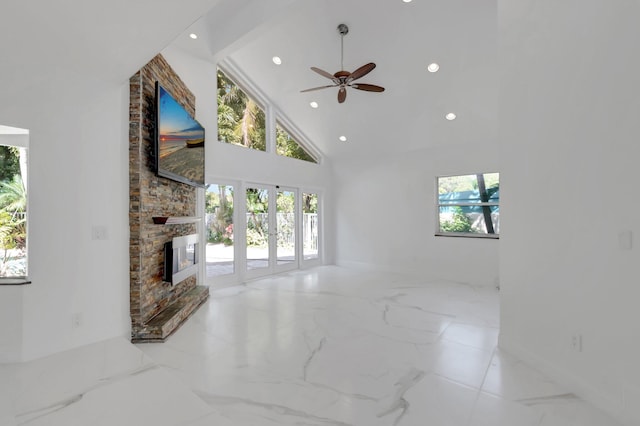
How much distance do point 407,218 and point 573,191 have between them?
4399 millimetres

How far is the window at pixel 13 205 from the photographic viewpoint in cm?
274

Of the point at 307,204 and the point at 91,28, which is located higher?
the point at 91,28

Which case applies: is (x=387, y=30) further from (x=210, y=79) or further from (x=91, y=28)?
(x=91, y=28)

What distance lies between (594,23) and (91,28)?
3.44 m

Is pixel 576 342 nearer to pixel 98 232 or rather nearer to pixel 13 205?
pixel 98 232

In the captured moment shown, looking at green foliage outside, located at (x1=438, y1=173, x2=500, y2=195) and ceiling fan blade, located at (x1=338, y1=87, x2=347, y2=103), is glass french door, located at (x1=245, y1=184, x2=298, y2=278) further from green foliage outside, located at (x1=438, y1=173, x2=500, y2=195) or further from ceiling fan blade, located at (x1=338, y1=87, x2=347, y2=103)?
green foliage outside, located at (x1=438, y1=173, x2=500, y2=195)

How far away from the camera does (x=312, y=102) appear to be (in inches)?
237

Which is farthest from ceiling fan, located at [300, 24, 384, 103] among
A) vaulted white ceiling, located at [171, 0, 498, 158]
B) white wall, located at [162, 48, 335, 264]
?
white wall, located at [162, 48, 335, 264]

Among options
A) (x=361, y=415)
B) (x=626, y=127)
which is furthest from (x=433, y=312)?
(x=626, y=127)

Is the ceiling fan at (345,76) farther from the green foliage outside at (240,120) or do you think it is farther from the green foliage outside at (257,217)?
the green foliage outside at (257,217)

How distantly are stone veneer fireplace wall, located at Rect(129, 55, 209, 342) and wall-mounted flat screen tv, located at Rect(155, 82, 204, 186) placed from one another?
0.12m

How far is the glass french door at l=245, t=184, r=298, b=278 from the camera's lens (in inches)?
240

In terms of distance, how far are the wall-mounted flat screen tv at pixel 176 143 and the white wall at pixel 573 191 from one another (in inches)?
137

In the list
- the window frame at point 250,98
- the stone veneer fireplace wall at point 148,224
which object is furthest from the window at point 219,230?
the stone veneer fireplace wall at point 148,224
